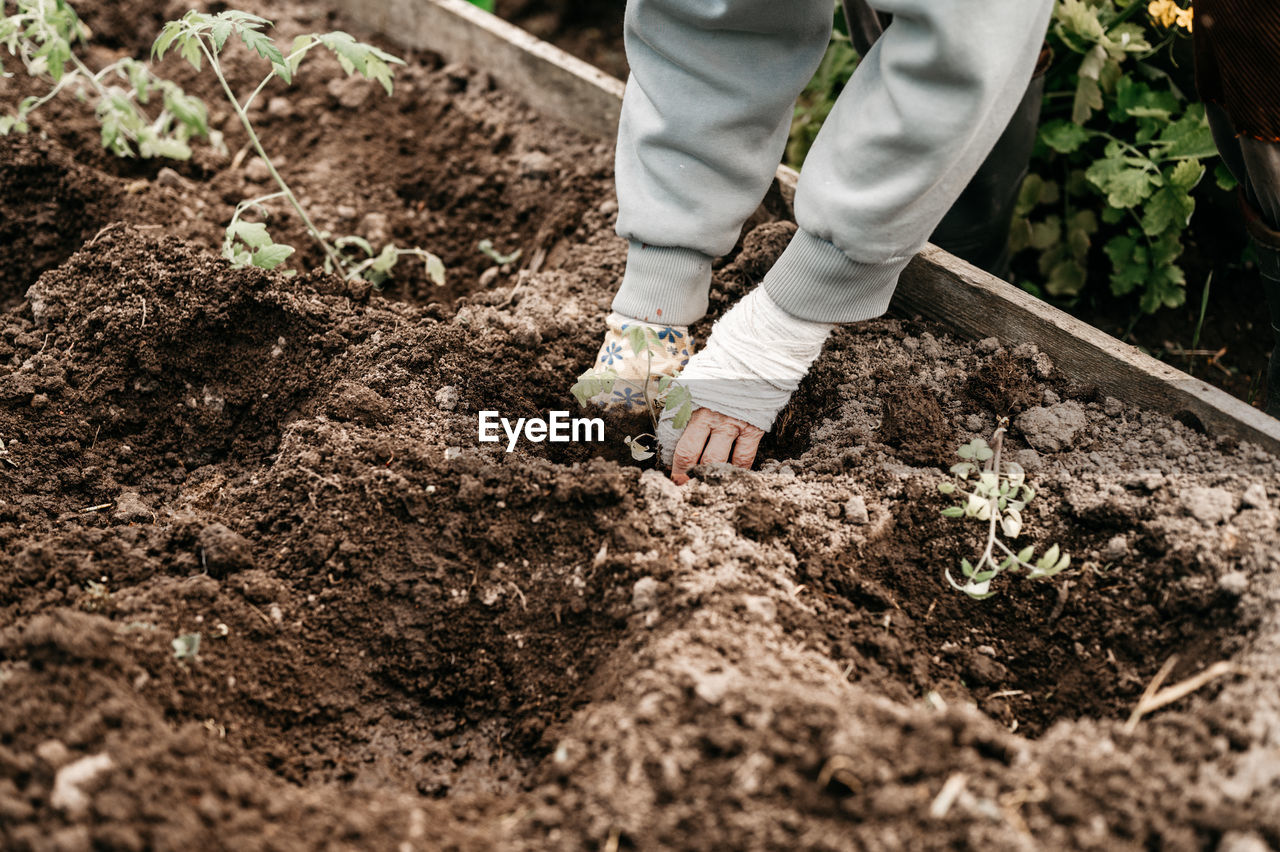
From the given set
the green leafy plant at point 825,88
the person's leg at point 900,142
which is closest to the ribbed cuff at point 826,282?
the person's leg at point 900,142

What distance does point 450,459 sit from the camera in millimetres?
1902

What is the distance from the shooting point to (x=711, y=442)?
209cm

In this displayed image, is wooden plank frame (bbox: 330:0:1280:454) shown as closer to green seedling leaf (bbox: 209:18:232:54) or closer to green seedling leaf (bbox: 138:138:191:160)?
green seedling leaf (bbox: 138:138:191:160)

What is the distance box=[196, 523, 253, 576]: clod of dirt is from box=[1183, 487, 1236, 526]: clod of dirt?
69.3 inches

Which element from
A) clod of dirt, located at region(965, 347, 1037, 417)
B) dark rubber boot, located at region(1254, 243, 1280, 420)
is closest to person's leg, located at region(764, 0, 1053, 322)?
clod of dirt, located at region(965, 347, 1037, 417)

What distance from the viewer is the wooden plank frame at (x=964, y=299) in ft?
6.52

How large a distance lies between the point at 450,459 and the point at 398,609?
1.05 feet

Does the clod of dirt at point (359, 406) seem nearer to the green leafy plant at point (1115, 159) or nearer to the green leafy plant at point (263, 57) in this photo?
the green leafy plant at point (263, 57)

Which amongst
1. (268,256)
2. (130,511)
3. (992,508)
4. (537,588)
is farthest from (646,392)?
(130,511)

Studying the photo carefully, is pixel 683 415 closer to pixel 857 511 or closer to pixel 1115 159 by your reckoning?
pixel 857 511

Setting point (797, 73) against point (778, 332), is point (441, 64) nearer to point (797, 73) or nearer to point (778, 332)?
point (797, 73)

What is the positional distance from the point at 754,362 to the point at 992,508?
57cm

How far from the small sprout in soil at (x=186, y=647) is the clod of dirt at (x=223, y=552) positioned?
22 cm

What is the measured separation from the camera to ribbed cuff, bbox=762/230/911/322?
189cm
